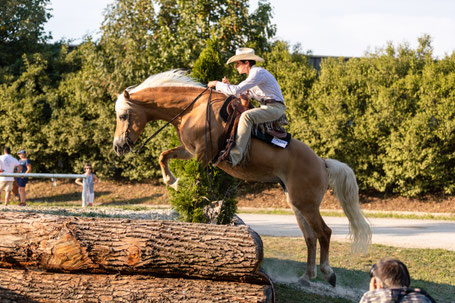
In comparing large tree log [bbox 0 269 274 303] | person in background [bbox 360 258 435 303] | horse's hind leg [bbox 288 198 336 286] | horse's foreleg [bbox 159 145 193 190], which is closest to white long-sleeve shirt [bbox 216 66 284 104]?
horse's foreleg [bbox 159 145 193 190]

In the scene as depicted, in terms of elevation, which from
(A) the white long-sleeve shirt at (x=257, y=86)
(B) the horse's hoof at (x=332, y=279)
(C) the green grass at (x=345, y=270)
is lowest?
(C) the green grass at (x=345, y=270)

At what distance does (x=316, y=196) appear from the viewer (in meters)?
5.86

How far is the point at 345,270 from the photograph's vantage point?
6949 mm

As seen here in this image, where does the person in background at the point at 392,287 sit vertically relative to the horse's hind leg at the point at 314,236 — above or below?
above

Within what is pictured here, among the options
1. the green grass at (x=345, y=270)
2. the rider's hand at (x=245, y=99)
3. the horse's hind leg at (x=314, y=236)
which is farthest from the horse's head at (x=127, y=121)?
the green grass at (x=345, y=270)

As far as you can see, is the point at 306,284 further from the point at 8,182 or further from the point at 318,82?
the point at 318,82

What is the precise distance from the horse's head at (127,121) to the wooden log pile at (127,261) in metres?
1.41

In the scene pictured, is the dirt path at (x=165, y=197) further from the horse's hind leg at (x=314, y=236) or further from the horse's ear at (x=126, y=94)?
the horse's ear at (x=126, y=94)

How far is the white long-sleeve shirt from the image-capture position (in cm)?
535

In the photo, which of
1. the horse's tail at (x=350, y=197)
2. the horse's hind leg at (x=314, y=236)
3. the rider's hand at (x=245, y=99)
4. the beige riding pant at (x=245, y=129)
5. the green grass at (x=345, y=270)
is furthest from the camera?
the horse's tail at (x=350, y=197)

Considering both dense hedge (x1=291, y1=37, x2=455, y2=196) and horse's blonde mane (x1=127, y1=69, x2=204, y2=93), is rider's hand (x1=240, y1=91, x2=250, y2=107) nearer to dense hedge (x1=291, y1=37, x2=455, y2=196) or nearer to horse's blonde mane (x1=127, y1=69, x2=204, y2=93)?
horse's blonde mane (x1=127, y1=69, x2=204, y2=93)

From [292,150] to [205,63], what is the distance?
1.95m

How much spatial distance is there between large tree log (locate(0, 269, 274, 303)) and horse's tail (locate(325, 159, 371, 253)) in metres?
2.21

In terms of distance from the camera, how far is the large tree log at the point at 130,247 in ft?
13.8
